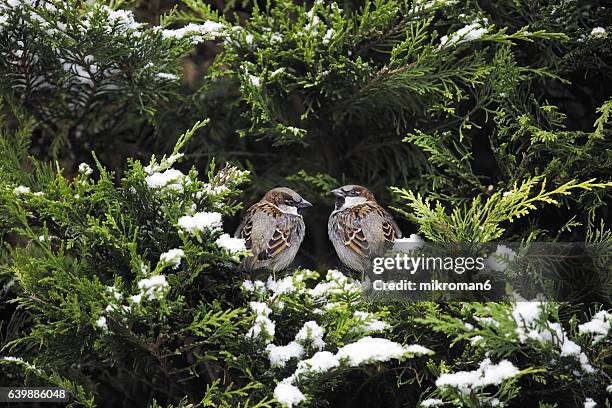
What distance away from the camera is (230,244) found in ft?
8.21

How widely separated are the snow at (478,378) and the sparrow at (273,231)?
0.84m

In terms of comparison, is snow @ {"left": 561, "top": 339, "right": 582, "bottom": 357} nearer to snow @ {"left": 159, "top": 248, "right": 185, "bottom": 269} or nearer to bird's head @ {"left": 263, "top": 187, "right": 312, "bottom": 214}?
bird's head @ {"left": 263, "top": 187, "right": 312, "bottom": 214}

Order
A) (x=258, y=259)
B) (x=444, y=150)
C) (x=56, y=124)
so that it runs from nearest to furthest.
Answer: (x=258, y=259)
(x=444, y=150)
(x=56, y=124)

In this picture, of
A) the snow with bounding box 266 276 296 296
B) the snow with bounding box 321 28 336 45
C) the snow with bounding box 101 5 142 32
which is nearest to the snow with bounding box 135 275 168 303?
the snow with bounding box 266 276 296 296

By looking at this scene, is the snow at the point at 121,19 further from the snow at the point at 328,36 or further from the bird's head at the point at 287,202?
the bird's head at the point at 287,202

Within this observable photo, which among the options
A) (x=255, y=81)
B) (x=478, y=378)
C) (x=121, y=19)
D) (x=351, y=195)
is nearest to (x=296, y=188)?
(x=351, y=195)

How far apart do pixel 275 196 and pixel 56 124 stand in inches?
63.5

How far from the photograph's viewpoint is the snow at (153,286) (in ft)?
7.63

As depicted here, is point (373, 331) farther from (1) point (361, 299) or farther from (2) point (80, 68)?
(2) point (80, 68)

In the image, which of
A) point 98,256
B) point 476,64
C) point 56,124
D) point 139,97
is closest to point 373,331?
point 98,256

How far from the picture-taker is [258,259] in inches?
109

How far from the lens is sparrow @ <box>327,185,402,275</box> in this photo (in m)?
2.84

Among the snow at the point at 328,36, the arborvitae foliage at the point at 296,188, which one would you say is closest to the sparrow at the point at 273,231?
the arborvitae foliage at the point at 296,188

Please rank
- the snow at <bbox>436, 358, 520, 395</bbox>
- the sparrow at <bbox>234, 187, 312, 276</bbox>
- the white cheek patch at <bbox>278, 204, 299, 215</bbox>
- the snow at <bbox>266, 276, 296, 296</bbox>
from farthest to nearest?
the white cheek patch at <bbox>278, 204, 299, 215</bbox> → the sparrow at <bbox>234, 187, 312, 276</bbox> → the snow at <bbox>266, 276, 296, 296</bbox> → the snow at <bbox>436, 358, 520, 395</bbox>
